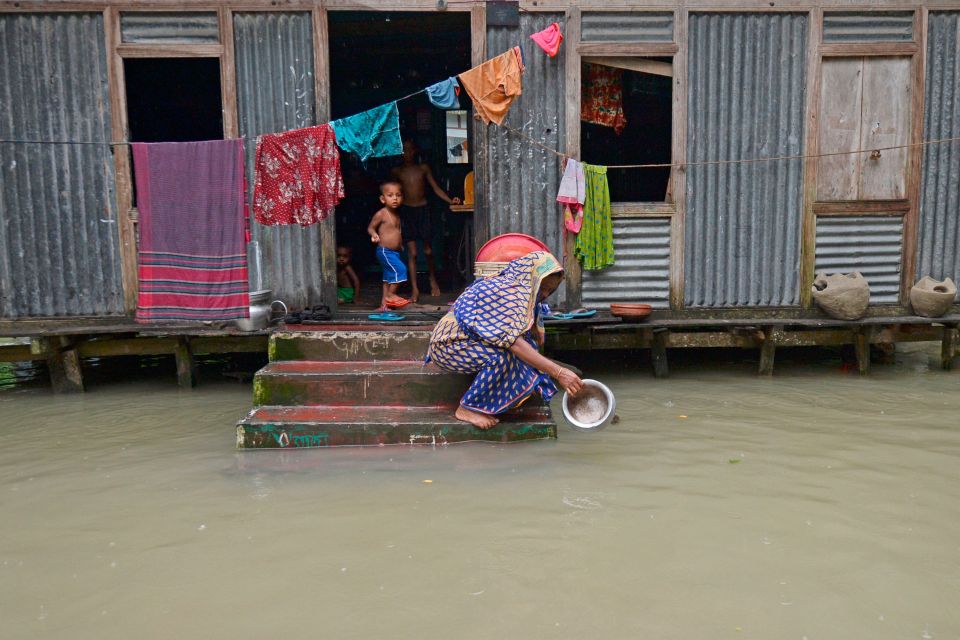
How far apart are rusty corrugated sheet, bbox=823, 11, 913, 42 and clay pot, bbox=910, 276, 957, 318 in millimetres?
2373

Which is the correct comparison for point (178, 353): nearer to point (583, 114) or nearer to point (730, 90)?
point (583, 114)

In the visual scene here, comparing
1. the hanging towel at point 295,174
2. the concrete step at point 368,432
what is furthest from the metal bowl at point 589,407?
the hanging towel at point 295,174

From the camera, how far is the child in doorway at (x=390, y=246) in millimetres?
7910

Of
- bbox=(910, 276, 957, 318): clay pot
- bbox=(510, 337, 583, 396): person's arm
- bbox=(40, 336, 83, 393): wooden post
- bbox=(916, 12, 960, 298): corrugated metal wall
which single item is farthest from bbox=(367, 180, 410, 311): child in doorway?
Answer: bbox=(916, 12, 960, 298): corrugated metal wall

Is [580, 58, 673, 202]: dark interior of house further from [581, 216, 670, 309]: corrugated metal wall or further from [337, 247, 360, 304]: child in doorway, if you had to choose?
[581, 216, 670, 309]: corrugated metal wall

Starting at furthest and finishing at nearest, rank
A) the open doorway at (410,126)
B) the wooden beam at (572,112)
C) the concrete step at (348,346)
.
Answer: the open doorway at (410,126) < the wooden beam at (572,112) < the concrete step at (348,346)

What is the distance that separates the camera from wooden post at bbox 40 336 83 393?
7016 millimetres

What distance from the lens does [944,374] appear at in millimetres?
7688

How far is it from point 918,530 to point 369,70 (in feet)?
32.7

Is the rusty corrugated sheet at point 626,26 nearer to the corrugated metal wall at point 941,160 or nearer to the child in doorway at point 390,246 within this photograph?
the child in doorway at point 390,246

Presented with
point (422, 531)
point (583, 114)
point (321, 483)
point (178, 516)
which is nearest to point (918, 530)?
point (422, 531)

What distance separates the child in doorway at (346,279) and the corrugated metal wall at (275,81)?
1.24 meters

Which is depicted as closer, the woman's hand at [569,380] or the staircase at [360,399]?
the woman's hand at [569,380]

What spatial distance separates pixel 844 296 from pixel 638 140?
5.46m
